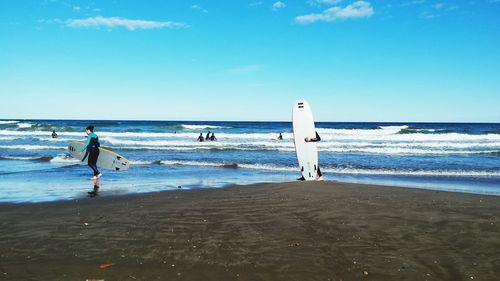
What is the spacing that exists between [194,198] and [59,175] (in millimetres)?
6558

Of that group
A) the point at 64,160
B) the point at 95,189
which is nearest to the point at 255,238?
the point at 95,189

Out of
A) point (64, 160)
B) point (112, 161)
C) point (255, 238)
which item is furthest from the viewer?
point (64, 160)

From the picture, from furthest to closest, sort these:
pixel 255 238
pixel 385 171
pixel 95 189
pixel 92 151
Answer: pixel 385 171 → pixel 92 151 → pixel 95 189 → pixel 255 238

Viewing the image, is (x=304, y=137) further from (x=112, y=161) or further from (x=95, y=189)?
(x=95, y=189)

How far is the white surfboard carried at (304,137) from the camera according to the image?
12961 millimetres

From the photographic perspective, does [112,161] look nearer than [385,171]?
Yes

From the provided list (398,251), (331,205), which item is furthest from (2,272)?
(331,205)

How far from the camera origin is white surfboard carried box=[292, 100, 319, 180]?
13.0 metres

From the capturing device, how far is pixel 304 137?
13.8 metres

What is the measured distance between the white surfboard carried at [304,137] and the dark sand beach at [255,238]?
394 centimetres

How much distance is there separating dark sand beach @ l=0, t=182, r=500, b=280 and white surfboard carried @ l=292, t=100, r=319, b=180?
3937mm

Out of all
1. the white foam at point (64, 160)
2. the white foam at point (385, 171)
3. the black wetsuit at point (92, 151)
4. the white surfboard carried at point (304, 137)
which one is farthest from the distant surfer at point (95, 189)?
the white foam at point (64, 160)

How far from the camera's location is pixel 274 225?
21.5ft

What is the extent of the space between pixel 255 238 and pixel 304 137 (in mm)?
8336
